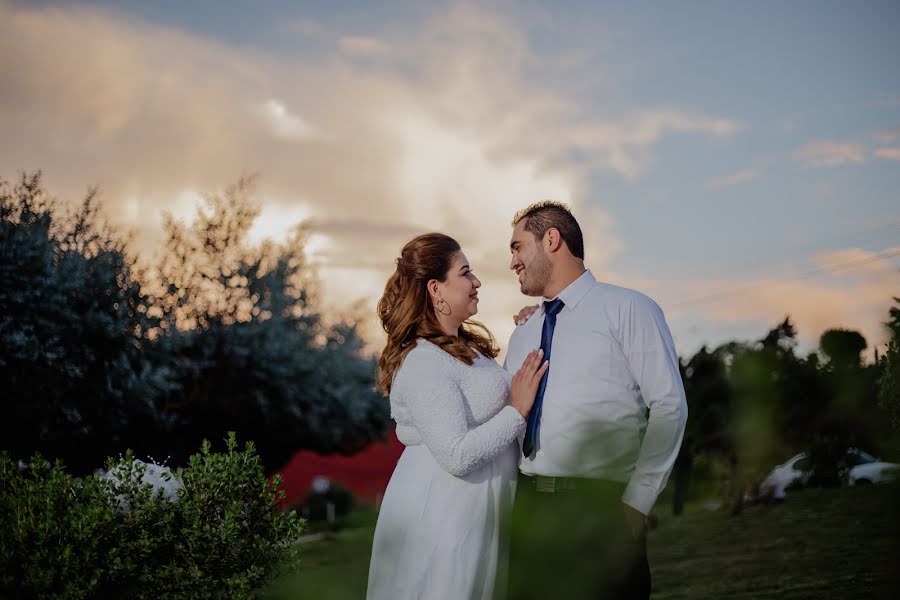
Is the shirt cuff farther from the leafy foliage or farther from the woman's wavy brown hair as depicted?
the leafy foliage

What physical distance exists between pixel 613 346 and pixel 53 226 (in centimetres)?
1947

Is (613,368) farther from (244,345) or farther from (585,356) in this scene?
(244,345)

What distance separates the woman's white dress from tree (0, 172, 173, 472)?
15790 millimetres

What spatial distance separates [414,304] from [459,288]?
245mm

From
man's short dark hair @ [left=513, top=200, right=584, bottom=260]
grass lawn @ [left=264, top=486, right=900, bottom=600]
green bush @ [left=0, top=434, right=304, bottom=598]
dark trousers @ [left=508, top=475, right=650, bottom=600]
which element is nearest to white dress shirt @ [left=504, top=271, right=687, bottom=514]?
man's short dark hair @ [left=513, top=200, right=584, bottom=260]

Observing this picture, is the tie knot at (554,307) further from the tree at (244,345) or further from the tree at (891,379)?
the tree at (244,345)

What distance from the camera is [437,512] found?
390 centimetres

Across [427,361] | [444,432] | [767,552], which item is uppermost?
[427,361]

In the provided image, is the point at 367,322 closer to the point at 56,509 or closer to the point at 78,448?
the point at 78,448

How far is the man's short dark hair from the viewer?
4.53 metres

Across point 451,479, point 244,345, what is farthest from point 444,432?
point 244,345

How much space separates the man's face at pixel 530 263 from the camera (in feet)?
14.9

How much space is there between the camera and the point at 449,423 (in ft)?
12.5

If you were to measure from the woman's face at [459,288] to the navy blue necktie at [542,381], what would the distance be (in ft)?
1.27
